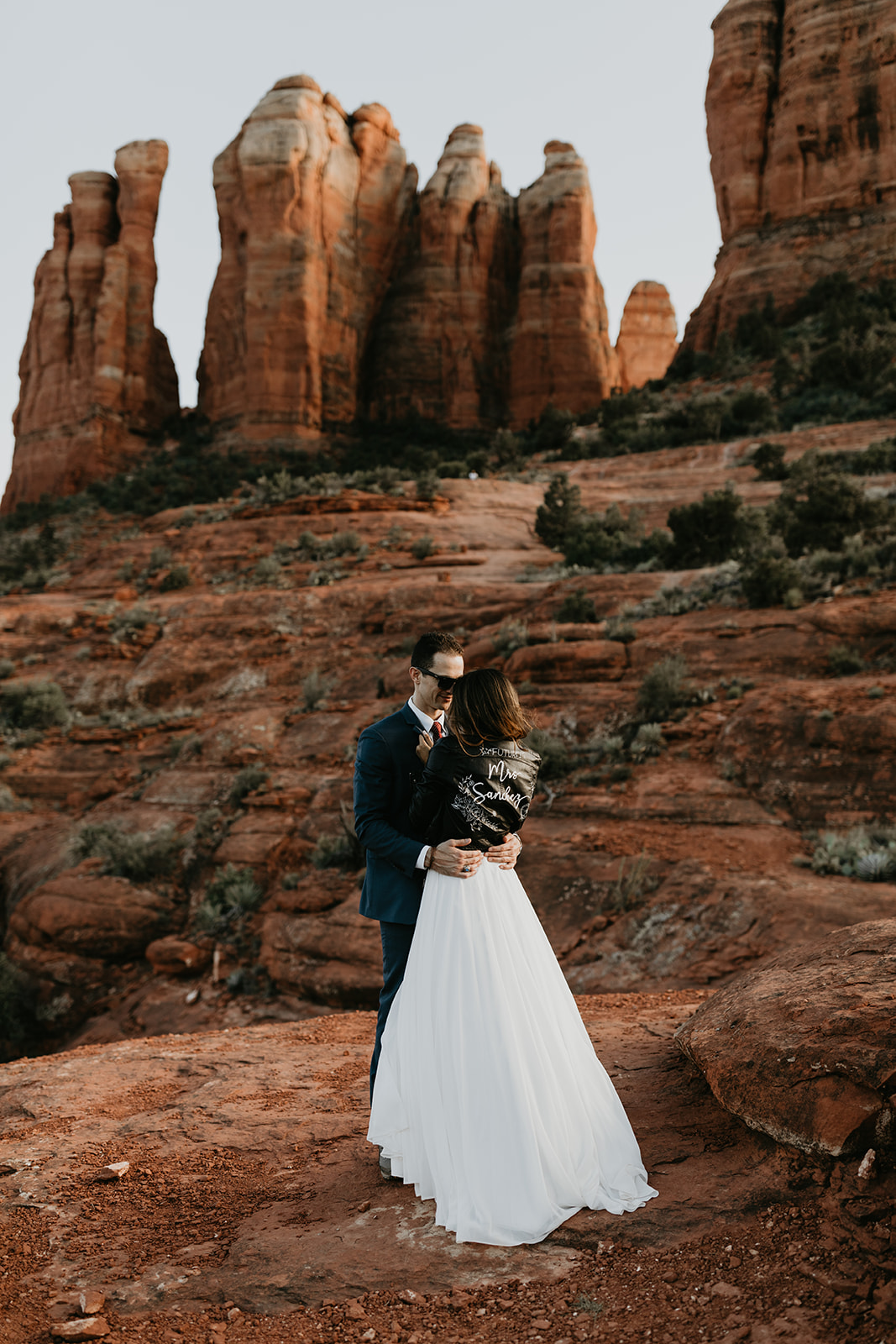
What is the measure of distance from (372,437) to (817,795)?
105 feet

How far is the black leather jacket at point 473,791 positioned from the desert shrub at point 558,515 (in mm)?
17760

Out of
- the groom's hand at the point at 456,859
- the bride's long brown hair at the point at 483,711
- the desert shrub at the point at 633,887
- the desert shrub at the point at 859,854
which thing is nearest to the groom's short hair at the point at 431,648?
the bride's long brown hair at the point at 483,711

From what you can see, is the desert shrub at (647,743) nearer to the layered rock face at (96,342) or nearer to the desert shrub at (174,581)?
the desert shrub at (174,581)

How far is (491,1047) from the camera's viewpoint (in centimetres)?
296

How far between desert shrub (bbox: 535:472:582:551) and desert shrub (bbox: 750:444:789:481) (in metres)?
4.61

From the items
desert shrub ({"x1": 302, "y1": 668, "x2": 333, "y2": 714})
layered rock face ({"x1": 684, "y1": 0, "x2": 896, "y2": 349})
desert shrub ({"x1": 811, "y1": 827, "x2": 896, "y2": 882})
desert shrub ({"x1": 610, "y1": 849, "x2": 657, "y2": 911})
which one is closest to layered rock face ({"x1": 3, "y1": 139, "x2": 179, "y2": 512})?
layered rock face ({"x1": 684, "y1": 0, "x2": 896, "y2": 349})

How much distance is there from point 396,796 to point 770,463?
20.9m

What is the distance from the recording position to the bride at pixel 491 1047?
9.49 feet

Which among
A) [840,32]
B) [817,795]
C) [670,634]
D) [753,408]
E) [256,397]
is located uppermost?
[840,32]

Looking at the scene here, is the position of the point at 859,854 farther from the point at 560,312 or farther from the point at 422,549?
the point at 560,312

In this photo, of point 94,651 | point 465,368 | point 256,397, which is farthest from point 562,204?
point 94,651

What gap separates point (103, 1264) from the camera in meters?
2.98

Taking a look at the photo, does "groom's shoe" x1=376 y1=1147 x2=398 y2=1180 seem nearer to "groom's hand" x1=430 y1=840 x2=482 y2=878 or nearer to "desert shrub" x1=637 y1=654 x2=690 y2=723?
"groom's hand" x1=430 y1=840 x2=482 y2=878

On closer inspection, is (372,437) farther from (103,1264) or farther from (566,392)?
(103,1264)
